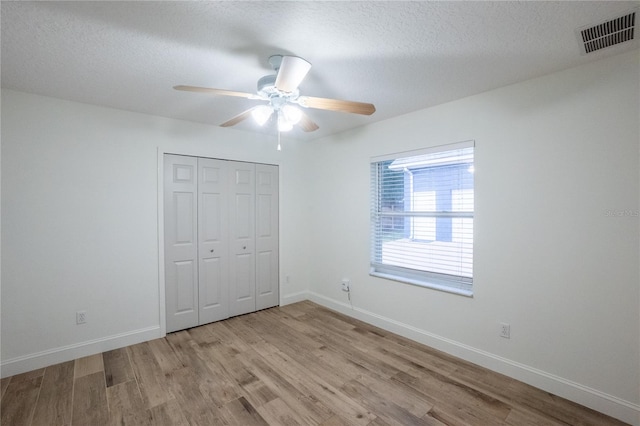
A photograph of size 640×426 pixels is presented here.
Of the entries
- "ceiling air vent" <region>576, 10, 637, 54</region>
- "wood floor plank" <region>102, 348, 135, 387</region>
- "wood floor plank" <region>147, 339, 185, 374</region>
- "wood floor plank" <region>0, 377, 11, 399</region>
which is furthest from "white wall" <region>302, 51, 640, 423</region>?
"wood floor plank" <region>0, 377, 11, 399</region>

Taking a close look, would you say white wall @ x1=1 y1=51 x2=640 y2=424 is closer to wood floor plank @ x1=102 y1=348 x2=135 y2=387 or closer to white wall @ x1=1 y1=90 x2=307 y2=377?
white wall @ x1=1 y1=90 x2=307 y2=377

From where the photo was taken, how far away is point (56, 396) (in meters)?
2.12

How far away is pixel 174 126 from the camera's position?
3.21m

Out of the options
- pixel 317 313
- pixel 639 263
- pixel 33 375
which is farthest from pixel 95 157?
pixel 639 263

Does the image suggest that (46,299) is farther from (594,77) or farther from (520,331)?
(594,77)

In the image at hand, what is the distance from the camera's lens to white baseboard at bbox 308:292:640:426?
1876 millimetres

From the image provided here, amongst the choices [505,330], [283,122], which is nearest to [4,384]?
[283,122]

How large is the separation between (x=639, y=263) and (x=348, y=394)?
85.0 inches

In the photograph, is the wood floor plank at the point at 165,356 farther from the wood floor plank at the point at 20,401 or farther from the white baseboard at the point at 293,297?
the white baseboard at the point at 293,297

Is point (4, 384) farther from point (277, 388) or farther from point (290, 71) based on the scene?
point (290, 71)

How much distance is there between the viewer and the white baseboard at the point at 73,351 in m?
2.38

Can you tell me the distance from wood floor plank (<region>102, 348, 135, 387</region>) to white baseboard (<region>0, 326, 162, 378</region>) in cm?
9

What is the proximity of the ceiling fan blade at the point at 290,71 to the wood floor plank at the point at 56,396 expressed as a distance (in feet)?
8.60

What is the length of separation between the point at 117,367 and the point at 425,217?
3276mm
